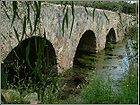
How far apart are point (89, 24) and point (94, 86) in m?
5.21

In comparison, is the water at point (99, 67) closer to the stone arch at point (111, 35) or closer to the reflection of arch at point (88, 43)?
the reflection of arch at point (88, 43)

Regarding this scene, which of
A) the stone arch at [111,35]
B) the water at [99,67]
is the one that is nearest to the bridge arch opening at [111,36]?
the stone arch at [111,35]

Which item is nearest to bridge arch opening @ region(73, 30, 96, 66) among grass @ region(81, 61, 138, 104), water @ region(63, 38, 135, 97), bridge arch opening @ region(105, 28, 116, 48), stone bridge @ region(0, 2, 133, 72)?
stone bridge @ region(0, 2, 133, 72)

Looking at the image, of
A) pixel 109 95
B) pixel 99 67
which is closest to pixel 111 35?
pixel 99 67

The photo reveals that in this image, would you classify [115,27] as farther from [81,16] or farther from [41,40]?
[41,40]

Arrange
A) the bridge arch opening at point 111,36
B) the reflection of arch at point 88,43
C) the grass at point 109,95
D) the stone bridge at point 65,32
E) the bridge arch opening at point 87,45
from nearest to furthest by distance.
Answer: the grass at point 109,95 → the stone bridge at point 65,32 → the bridge arch opening at point 87,45 → the reflection of arch at point 88,43 → the bridge arch opening at point 111,36

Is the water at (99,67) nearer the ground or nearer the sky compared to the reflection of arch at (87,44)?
nearer the ground

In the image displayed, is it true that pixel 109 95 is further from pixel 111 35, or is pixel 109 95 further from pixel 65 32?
pixel 111 35

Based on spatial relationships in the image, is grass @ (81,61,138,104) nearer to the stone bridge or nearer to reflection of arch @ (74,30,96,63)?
the stone bridge

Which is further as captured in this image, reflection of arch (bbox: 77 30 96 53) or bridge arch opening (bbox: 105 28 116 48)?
bridge arch opening (bbox: 105 28 116 48)

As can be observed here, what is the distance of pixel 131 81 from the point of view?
12.7 ft

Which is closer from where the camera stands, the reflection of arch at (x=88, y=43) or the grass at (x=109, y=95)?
the grass at (x=109, y=95)

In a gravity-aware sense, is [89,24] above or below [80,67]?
above

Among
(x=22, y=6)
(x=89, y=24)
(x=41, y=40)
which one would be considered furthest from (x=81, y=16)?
(x=41, y=40)
